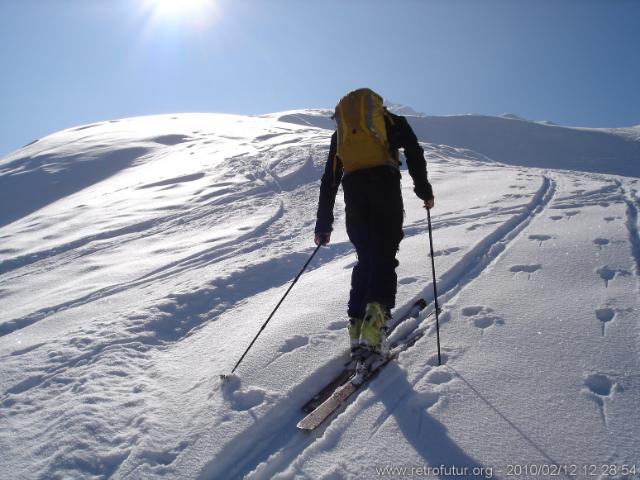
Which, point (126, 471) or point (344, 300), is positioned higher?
point (344, 300)

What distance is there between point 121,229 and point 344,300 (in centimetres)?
647


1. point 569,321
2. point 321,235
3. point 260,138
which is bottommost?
point 569,321

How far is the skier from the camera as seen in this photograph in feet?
10.3

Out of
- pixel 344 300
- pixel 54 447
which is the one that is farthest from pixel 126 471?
pixel 344 300

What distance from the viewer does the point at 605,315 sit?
3.35 metres

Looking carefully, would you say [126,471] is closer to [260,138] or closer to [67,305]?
[67,305]

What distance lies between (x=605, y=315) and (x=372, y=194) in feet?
6.77

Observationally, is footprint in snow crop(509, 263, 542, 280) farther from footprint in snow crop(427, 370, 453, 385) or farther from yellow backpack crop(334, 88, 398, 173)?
yellow backpack crop(334, 88, 398, 173)

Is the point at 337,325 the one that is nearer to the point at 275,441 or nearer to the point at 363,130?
the point at 275,441

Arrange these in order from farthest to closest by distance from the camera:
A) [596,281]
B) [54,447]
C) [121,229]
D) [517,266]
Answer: [121,229] < [517,266] < [596,281] < [54,447]

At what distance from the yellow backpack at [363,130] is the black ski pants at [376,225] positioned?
86 millimetres

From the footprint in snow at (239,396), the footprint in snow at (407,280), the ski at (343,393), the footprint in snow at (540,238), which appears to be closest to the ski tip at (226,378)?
the footprint in snow at (239,396)

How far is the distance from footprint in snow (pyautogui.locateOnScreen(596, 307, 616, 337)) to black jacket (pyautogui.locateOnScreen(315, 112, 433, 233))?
1.60 m

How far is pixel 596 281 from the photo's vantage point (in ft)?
13.2
